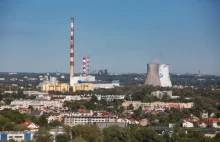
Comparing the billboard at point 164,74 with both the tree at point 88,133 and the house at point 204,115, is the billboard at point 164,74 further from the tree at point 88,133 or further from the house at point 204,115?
the tree at point 88,133

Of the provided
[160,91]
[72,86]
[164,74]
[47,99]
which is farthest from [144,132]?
[72,86]

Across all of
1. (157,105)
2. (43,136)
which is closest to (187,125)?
(43,136)

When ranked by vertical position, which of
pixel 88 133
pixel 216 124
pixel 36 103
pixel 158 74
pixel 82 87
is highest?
pixel 158 74

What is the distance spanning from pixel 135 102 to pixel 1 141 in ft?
37.4

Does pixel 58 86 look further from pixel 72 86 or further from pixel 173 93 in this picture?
pixel 173 93

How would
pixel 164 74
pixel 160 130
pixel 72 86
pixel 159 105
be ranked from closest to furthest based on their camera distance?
pixel 160 130 → pixel 159 105 → pixel 164 74 → pixel 72 86

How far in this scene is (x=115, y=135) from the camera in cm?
1002

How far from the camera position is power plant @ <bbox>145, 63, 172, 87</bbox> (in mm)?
25234

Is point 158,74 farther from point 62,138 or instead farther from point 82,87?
point 62,138

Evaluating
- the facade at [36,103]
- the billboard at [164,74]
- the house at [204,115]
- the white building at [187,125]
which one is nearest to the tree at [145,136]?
the white building at [187,125]

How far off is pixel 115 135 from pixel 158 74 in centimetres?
1632

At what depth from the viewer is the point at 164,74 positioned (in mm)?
26547

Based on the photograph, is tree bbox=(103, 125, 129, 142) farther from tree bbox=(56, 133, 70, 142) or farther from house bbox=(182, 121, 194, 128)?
house bbox=(182, 121, 194, 128)

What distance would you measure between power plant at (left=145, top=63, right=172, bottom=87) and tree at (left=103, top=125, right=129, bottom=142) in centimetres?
1450
